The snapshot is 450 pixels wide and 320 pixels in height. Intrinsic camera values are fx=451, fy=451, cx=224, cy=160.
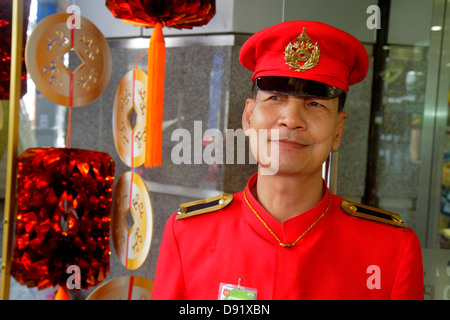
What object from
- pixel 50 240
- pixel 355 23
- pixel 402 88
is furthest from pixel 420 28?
pixel 50 240

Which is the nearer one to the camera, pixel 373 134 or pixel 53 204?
pixel 53 204

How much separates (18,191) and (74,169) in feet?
0.47

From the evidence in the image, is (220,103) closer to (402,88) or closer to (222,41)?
(222,41)

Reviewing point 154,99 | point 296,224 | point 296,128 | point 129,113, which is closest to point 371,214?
point 296,224

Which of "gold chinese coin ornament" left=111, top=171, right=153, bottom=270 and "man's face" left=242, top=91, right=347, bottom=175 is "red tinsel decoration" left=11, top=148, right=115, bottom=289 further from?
"man's face" left=242, top=91, right=347, bottom=175

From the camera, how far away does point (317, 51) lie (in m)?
0.88

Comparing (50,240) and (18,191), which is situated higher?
(18,191)

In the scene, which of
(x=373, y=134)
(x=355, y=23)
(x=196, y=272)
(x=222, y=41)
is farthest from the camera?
(x=373, y=134)

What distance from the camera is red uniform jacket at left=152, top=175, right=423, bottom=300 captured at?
91 cm

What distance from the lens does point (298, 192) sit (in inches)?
37.2

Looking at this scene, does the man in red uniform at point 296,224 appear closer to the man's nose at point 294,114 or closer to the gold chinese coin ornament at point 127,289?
the man's nose at point 294,114

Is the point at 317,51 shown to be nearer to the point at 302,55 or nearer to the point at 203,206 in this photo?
the point at 302,55
